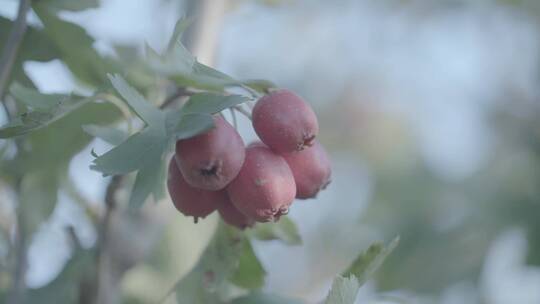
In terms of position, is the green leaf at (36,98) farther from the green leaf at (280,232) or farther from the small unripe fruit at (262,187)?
the green leaf at (280,232)

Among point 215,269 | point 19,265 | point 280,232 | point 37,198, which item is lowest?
point 19,265

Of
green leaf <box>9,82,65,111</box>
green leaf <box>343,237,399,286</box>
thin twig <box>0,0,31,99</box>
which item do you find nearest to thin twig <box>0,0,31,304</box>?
thin twig <box>0,0,31,99</box>

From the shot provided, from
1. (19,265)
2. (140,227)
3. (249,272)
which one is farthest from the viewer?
(140,227)

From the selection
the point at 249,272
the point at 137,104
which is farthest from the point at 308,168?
the point at 249,272

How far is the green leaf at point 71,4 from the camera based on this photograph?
1914 millimetres

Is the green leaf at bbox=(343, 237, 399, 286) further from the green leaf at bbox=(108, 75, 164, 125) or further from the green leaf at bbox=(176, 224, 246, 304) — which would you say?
the green leaf at bbox=(108, 75, 164, 125)

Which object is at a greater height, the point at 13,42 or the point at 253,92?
the point at 253,92

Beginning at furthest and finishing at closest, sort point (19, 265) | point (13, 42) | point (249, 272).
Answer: point (19, 265) < point (249, 272) < point (13, 42)

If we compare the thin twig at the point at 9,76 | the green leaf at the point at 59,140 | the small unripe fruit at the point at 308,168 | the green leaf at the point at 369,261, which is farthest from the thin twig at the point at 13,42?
the green leaf at the point at 369,261

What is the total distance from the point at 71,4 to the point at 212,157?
73 cm

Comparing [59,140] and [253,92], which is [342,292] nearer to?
[253,92]

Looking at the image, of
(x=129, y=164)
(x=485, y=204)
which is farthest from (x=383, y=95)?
(x=129, y=164)

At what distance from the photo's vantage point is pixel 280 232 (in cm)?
192

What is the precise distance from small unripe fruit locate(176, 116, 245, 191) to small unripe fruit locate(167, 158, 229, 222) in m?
0.07
